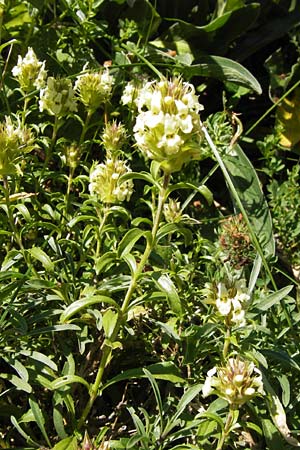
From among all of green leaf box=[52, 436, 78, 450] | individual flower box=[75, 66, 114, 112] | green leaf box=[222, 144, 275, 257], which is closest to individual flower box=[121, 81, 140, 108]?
individual flower box=[75, 66, 114, 112]

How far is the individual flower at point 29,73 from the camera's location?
6.96ft

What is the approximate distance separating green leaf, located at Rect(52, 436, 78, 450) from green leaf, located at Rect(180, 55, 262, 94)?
4.89 feet

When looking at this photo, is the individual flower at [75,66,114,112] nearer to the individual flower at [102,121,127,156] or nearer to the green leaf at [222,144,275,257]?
the individual flower at [102,121,127,156]

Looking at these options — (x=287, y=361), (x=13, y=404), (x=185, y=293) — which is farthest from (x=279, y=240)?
(x=13, y=404)

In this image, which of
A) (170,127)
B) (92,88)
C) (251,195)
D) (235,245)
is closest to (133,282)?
(170,127)

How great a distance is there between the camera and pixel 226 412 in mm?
1685

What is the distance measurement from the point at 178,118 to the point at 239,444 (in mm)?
785

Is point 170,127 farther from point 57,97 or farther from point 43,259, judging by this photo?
point 57,97

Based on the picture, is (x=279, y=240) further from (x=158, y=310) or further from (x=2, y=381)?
(x=2, y=381)

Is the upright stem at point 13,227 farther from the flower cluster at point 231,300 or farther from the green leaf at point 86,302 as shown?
the flower cluster at point 231,300

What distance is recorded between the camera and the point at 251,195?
2.65 m

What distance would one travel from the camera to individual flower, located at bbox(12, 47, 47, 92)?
2.12 meters

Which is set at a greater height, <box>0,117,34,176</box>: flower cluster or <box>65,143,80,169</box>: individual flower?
<box>0,117,34,176</box>: flower cluster

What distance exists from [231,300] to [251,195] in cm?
107
